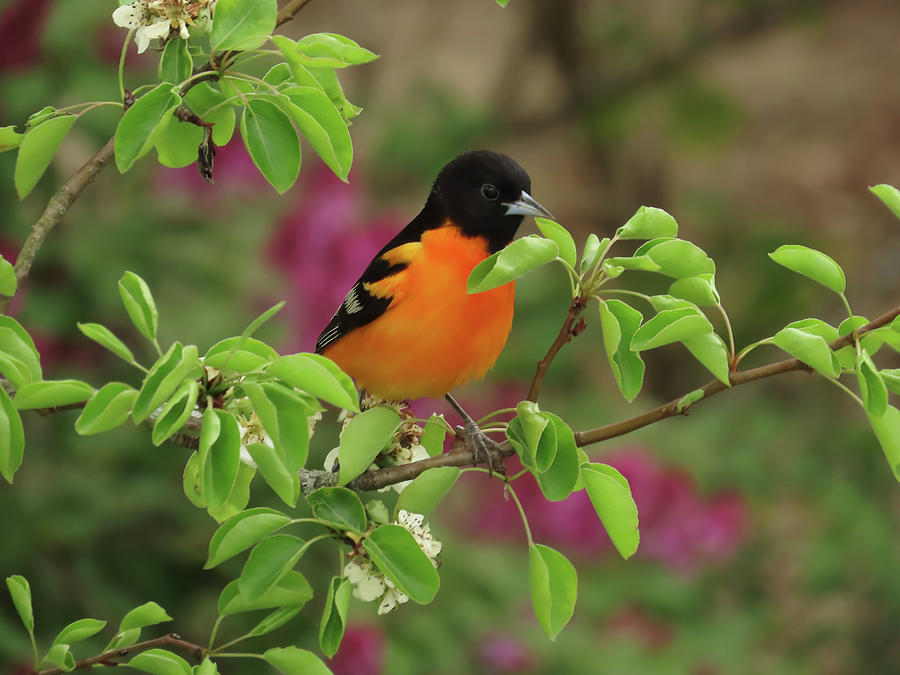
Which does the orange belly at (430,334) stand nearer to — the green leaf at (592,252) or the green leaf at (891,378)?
the green leaf at (592,252)

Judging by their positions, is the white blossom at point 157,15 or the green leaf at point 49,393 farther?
the white blossom at point 157,15

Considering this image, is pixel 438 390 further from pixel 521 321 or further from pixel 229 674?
pixel 521 321

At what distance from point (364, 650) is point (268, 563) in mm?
1776

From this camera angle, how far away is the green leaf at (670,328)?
1.26 m

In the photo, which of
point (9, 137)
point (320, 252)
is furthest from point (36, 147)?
point (320, 252)

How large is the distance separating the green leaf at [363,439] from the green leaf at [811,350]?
508mm

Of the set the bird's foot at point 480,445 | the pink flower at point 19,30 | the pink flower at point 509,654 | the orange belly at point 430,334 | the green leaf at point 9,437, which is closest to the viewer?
the green leaf at point 9,437

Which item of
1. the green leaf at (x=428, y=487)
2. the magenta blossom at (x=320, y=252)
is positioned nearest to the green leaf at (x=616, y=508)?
the green leaf at (x=428, y=487)

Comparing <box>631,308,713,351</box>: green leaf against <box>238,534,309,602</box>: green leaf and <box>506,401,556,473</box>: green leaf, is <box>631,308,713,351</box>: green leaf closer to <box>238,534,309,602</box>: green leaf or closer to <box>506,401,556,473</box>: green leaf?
<box>506,401,556,473</box>: green leaf

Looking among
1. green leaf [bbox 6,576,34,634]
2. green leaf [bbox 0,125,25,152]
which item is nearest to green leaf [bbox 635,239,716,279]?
green leaf [bbox 0,125,25,152]

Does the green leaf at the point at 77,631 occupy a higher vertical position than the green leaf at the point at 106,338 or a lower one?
lower

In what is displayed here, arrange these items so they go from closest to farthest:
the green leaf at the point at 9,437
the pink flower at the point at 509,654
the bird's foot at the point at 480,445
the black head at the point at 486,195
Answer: the green leaf at the point at 9,437
the bird's foot at the point at 480,445
the black head at the point at 486,195
the pink flower at the point at 509,654

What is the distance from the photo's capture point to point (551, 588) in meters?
1.43

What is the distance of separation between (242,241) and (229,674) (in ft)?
4.42
